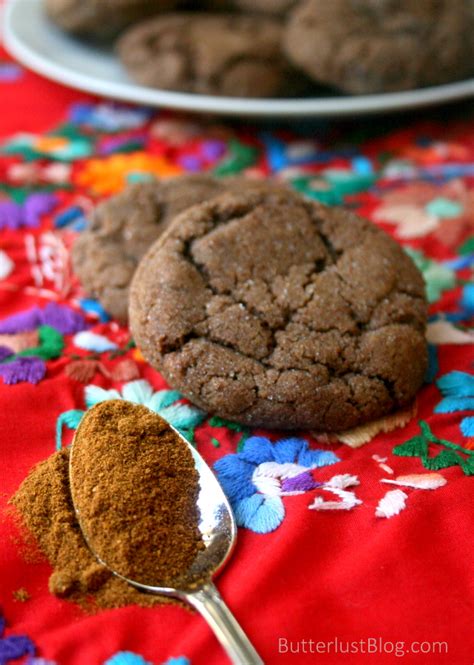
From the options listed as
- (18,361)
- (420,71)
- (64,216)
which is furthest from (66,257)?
(420,71)

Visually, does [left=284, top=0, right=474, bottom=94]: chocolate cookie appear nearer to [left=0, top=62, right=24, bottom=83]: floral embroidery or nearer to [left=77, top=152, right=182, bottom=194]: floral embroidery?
[left=77, top=152, right=182, bottom=194]: floral embroidery

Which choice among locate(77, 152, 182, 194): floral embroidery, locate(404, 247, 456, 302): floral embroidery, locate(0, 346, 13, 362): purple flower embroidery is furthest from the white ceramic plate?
locate(0, 346, 13, 362): purple flower embroidery

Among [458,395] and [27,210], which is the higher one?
[27,210]

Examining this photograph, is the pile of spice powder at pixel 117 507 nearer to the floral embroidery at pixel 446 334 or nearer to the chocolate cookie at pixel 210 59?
the floral embroidery at pixel 446 334

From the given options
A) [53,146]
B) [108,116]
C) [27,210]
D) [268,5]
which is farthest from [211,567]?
[268,5]

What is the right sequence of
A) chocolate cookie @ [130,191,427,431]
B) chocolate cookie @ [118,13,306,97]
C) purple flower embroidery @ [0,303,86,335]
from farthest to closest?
chocolate cookie @ [118,13,306,97] → purple flower embroidery @ [0,303,86,335] → chocolate cookie @ [130,191,427,431]

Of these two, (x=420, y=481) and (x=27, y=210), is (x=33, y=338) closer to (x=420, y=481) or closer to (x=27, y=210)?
(x=27, y=210)

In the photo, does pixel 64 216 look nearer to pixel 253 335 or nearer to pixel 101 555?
pixel 253 335
